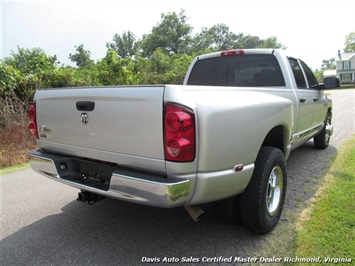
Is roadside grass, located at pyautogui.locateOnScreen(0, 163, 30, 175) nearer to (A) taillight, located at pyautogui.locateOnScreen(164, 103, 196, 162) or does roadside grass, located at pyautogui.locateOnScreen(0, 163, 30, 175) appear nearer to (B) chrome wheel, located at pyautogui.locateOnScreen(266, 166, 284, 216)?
(A) taillight, located at pyautogui.locateOnScreen(164, 103, 196, 162)

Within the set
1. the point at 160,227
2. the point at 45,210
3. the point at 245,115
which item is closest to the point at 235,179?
the point at 245,115

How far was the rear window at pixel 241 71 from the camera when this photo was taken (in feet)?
13.1

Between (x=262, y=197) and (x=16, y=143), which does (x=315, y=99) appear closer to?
(x=262, y=197)

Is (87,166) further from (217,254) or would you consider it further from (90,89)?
(217,254)

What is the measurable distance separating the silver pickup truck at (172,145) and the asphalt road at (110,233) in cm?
32

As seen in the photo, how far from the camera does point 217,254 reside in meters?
2.46

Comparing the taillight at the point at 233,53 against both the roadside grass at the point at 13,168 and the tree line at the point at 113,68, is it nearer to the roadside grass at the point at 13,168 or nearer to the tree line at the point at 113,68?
the roadside grass at the point at 13,168

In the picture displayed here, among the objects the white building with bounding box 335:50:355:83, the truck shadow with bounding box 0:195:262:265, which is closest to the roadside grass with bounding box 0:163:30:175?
the truck shadow with bounding box 0:195:262:265

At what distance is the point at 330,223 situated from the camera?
2.85 metres

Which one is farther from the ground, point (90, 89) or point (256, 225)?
point (90, 89)

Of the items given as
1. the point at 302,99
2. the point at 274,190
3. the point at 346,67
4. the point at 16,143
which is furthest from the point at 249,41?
the point at 274,190

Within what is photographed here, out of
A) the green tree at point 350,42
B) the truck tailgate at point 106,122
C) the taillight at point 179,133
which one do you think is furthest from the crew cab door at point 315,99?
the green tree at point 350,42

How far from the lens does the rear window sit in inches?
157

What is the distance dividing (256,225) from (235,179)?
0.61m
